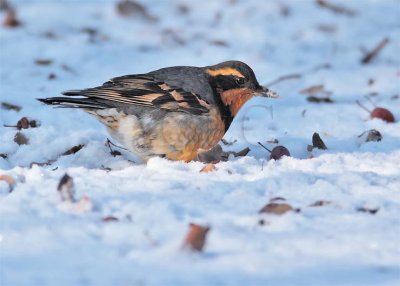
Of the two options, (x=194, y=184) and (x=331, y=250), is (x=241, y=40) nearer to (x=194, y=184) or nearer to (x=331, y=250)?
(x=194, y=184)

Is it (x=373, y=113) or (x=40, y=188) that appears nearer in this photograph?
(x=40, y=188)

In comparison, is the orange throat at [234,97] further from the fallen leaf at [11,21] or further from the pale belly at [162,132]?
the fallen leaf at [11,21]

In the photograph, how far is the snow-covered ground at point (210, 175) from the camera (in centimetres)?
388

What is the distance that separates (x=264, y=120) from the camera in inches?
290

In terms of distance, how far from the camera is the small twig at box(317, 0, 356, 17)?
11266 mm

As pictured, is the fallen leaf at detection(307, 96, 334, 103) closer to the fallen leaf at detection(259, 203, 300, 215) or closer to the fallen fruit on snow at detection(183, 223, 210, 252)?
the fallen leaf at detection(259, 203, 300, 215)

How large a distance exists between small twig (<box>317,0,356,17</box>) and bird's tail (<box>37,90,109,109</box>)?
610cm

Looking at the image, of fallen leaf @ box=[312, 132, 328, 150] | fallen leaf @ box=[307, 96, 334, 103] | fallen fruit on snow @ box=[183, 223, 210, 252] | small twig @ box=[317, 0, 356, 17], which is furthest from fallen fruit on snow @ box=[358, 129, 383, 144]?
small twig @ box=[317, 0, 356, 17]

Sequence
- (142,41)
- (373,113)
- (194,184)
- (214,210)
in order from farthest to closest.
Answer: (142,41)
(373,113)
(194,184)
(214,210)

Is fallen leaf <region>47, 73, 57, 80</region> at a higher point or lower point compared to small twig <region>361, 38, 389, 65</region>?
lower

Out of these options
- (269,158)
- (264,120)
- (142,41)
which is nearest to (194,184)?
(269,158)

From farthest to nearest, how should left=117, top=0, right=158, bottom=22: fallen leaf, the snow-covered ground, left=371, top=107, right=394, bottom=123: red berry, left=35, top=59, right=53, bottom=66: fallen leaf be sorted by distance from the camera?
left=117, top=0, right=158, bottom=22: fallen leaf < left=35, top=59, right=53, bottom=66: fallen leaf < left=371, top=107, right=394, bottom=123: red berry < the snow-covered ground

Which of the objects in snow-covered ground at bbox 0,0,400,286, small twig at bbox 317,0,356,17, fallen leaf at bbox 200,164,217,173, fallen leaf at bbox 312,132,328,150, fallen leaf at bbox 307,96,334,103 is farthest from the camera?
small twig at bbox 317,0,356,17

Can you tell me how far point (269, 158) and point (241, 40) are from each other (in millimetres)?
4366
